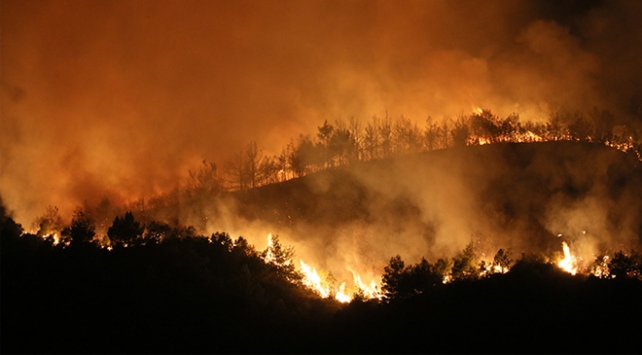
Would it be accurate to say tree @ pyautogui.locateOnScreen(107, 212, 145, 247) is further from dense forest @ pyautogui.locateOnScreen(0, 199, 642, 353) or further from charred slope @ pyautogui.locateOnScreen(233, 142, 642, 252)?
charred slope @ pyautogui.locateOnScreen(233, 142, 642, 252)

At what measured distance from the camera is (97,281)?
64.9ft

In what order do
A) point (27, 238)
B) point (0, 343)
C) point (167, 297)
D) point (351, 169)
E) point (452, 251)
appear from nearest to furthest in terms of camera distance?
point (0, 343)
point (167, 297)
point (27, 238)
point (452, 251)
point (351, 169)

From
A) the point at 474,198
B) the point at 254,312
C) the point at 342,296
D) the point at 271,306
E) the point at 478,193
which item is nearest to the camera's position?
the point at 254,312

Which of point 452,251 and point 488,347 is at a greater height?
point 452,251

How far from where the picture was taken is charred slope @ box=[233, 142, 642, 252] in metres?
34.8

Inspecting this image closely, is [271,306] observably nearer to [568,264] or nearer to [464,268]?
[464,268]

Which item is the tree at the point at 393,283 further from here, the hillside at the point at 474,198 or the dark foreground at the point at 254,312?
the hillside at the point at 474,198

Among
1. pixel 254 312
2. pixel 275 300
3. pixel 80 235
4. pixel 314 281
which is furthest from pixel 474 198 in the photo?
pixel 80 235

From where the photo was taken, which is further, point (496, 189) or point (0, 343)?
point (496, 189)

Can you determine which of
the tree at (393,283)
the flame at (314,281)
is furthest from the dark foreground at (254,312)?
the flame at (314,281)

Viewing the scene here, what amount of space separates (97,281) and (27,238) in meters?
4.70

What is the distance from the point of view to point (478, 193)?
38.6 metres

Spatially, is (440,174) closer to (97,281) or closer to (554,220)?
(554,220)

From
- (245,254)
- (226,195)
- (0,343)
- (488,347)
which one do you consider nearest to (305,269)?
(245,254)
